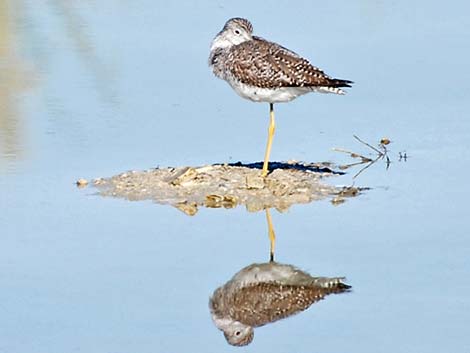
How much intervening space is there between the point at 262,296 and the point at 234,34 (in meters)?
2.85

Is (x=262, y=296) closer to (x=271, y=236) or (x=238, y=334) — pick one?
(x=238, y=334)

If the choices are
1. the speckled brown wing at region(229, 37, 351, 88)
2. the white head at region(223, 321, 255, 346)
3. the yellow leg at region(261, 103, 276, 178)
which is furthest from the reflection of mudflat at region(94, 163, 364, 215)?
the white head at region(223, 321, 255, 346)

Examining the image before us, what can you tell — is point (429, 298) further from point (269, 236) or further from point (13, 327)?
point (13, 327)

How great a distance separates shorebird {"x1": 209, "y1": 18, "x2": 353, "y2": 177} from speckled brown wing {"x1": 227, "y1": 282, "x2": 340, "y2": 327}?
1810 mm

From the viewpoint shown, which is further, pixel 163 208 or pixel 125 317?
pixel 163 208

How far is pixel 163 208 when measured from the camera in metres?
7.72

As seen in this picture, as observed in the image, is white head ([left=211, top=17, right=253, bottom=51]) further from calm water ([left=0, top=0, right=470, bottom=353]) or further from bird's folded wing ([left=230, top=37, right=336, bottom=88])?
calm water ([left=0, top=0, right=470, bottom=353])

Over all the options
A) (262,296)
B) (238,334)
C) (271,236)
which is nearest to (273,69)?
(271,236)

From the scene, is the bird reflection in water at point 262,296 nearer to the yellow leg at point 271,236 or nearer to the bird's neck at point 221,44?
the yellow leg at point 271,236

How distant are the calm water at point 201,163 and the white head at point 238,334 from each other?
0.12 metres

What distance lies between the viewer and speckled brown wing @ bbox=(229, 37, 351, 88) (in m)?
8.38

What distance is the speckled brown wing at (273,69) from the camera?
838 cm

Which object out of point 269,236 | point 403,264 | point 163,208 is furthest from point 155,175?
point 403,264

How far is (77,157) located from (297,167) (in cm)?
133
